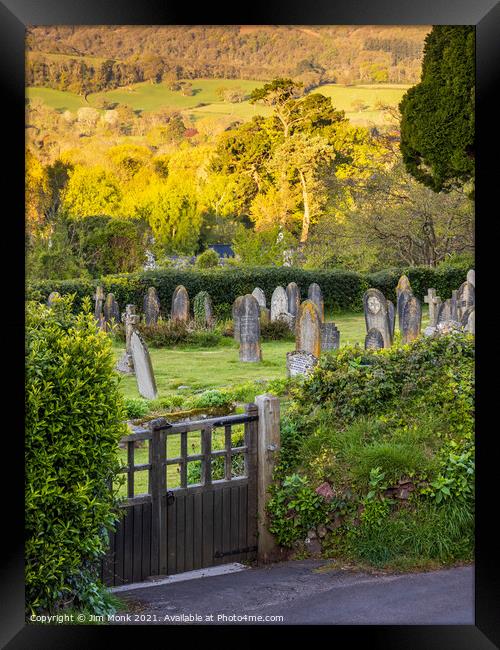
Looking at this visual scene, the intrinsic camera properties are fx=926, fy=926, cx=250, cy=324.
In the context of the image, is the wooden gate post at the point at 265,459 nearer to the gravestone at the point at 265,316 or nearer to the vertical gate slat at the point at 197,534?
the vertical gate slat at the point at 197,534

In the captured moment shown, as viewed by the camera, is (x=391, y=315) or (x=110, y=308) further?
(x=391, y=315)

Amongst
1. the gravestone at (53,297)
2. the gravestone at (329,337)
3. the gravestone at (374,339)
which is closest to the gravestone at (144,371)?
the gravestone at (53,297)

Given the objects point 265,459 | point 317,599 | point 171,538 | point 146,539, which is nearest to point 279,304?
point 265,459

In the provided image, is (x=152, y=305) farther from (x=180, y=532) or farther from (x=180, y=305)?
(x=180, y=532)

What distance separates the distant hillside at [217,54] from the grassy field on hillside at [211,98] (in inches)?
3.2

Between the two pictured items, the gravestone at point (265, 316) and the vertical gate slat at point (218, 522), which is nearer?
the vertical gate slat at point (218, 522)

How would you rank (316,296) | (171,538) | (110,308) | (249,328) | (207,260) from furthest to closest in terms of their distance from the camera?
(316,296)
(249,328)
(207,260)
(110,308)
(171,538)

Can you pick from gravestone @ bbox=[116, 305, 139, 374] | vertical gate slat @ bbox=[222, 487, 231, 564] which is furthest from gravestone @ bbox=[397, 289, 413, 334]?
vertical gate slat @ bbox=[222, 487, 231, 564]

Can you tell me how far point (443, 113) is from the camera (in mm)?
7605

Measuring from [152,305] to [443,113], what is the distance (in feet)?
13.7

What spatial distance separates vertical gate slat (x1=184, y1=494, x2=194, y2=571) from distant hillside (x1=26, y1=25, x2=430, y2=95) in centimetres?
359

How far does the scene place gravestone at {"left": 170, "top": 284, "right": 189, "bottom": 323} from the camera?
1044cm

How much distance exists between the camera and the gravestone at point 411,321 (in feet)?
37.6

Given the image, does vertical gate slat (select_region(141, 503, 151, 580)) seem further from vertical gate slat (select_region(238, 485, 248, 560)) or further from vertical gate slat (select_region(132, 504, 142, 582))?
vertical gate slat (select_region(238, 485, 248, 560))
